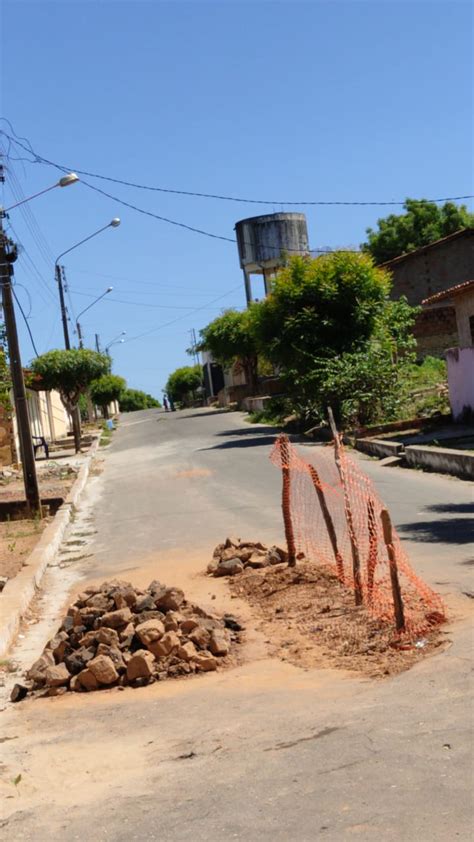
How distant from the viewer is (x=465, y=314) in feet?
86.0

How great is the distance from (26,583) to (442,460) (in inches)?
391

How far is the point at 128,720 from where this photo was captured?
6.35 m

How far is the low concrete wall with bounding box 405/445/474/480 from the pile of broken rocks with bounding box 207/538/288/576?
7396 millimetres

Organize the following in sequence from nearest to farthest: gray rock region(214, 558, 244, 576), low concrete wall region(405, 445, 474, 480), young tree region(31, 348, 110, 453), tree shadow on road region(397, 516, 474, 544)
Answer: gray rock region(214, 558, 244, 576), tree shadow on road region(397, 516, 474, 544), low concrete wall region(405, 445, 474, 480), young tree region(31, 348, 110, 453)

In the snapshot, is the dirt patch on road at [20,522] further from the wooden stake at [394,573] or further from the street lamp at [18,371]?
the wooden stake at [394,573]

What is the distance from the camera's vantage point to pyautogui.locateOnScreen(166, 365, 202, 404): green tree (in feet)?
389

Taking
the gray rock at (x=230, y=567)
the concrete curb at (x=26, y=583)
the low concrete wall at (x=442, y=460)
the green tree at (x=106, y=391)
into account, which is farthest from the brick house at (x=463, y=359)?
the green tree at (x=106, y=391)

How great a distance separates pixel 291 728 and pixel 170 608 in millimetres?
3100

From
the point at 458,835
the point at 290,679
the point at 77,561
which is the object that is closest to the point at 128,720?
the point at 290,679

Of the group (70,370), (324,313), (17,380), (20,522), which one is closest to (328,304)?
(324,313)

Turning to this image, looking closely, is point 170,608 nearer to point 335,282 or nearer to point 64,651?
point 64,651

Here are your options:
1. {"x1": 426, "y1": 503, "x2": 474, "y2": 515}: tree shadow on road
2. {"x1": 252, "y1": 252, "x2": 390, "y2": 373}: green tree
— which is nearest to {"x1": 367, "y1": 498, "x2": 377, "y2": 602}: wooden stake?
{"x1": 426, "y1": 503, "x2": 474, "y2": 515}: tree shadow on road

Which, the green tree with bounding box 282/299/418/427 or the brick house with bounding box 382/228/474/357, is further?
the brick house with bounding box 382/228/474/357

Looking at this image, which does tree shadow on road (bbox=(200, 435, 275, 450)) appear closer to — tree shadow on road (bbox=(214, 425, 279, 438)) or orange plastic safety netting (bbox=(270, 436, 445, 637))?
tree shadow on road (bbox=(214, 425, 279, 438))
